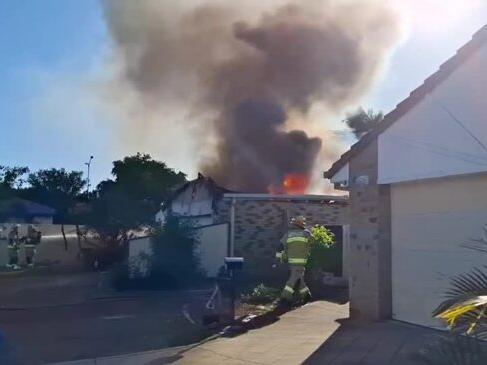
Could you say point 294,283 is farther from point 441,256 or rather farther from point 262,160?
point 262,160

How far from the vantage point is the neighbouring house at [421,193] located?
25.8 ft

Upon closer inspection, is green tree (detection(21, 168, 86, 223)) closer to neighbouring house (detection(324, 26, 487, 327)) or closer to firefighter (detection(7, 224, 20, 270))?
firefighter (detection(7, 224, 20, 270))

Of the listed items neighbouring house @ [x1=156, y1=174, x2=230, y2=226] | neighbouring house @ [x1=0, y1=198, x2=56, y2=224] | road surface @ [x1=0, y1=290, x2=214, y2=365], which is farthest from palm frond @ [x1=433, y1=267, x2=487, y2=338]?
neighbouring house @ [x1=0, y1=198, x2=56, y2=224]

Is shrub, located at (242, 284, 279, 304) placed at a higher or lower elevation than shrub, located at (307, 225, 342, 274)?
lower

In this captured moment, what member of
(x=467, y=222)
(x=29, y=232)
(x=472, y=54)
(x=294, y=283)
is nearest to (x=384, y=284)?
(x=467, y=222)

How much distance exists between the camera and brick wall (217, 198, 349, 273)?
63.0ft

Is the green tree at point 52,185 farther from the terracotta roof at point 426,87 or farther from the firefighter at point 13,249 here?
the terracotta roof at point 426,87

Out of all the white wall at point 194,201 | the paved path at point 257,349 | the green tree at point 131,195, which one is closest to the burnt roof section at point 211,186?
the white wall at point 194,201

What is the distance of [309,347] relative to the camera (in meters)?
7.69

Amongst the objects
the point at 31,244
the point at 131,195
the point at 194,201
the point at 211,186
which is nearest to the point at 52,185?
the point at 131,195

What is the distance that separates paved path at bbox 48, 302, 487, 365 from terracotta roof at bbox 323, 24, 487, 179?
107 inches

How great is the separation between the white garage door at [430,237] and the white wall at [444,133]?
247 mm

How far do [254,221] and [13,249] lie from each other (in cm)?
1117

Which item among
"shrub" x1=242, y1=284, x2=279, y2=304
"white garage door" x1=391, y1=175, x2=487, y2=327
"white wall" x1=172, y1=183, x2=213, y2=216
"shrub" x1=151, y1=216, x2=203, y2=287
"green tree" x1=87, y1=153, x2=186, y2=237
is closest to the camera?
"white garage door" x1=391, y1=175, x2=487, y2=327
